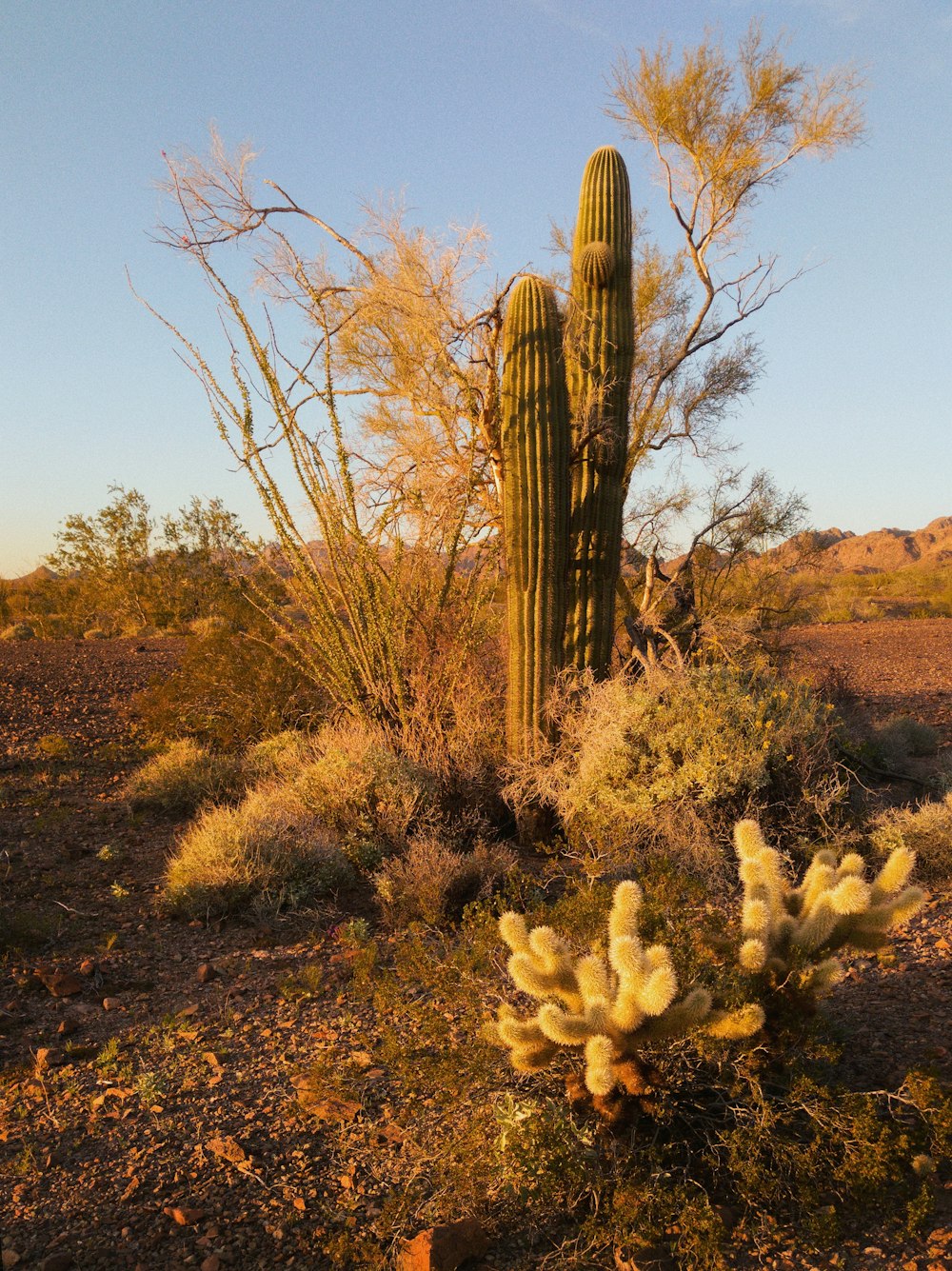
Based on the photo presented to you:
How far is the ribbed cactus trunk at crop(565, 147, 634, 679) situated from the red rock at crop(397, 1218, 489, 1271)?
15.4ft

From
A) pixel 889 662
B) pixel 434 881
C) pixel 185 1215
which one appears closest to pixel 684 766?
pixel 434 881

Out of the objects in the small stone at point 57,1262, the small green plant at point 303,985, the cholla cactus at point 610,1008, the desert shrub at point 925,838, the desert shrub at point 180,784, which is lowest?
the small stone at point 57,1262

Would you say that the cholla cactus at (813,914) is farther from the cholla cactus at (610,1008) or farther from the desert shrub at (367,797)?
the desert shrub at (367,797)

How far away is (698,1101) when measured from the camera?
119 inches

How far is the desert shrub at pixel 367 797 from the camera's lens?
20.2 ft

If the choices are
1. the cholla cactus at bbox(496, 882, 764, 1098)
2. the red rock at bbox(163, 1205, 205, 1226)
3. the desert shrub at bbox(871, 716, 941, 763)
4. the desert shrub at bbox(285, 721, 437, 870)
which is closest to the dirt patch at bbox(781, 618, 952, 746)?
the desert shrub at bbox(871, 716, 941, 763)

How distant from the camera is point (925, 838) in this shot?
5691 millimetres

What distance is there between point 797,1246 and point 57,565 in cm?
2167

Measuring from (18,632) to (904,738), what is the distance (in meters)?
16.8

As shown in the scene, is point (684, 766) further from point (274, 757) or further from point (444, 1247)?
point (444, 1247)

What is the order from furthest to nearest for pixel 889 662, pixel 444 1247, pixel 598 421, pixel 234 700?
pixel 889 662 → pixel 234 700 → pixel 598 421 → pixel 444 1247

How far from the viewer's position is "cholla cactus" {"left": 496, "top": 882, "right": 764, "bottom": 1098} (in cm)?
265

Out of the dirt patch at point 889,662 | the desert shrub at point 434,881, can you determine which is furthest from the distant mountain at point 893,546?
the desert shrub at point 434,881

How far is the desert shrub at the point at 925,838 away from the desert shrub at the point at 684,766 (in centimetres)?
39
